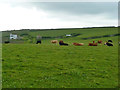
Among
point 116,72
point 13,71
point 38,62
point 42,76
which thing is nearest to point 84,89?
point 42,76

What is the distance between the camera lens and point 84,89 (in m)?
13.2

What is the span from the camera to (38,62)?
2056 centimetres

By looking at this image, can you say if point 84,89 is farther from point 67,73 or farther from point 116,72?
point 116,72

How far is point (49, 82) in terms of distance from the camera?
14102mm

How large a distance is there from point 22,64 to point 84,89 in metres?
8.72

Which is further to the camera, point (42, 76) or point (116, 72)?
point (116, 72)

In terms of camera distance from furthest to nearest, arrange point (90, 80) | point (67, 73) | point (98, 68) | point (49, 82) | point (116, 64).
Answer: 1. point (116, 64)
2. point (98, 68)
3. point (67, 73)
4. point (90, 80)
5. point (49, 82)

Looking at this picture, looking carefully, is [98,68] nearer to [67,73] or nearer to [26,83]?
[67,73]

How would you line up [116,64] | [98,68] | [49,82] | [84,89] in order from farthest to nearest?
1. [116,64]
2. [98,68]
3. [49,82]
4. [84,89]

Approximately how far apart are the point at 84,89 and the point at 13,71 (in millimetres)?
7461

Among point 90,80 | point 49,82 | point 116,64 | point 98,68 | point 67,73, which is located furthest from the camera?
point 116,64

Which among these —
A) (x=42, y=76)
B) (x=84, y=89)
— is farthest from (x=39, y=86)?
(x=84, y=89)

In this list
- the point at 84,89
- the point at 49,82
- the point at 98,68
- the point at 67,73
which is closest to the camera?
the point at 84,89

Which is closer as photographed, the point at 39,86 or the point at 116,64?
the point at 39,86
